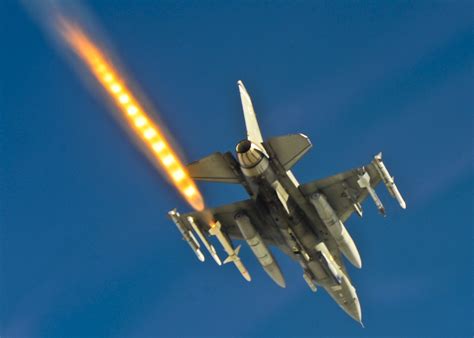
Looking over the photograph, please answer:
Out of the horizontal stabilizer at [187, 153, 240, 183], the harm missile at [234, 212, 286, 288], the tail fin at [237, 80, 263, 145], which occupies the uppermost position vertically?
the tail fin at [237, 80, 263, 145]

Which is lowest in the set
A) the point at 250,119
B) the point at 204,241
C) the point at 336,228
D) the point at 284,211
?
the point at 336,228

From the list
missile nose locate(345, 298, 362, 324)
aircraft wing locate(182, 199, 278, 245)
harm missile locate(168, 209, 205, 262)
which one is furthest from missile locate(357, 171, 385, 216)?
harm missile locate(168, 209, 205, 262)

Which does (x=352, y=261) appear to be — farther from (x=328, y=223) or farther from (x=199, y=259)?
(x=199, y=259)

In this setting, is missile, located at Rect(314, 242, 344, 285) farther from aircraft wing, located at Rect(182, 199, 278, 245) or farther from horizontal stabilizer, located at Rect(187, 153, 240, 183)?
horizontal stabilizer, located at Rect(187, 153, 240, 183)

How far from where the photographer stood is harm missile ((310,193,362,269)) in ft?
93.0

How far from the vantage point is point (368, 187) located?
27.4m

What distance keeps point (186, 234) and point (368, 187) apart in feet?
28.5

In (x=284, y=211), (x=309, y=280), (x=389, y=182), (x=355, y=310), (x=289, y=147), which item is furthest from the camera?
(x=355, y=310)

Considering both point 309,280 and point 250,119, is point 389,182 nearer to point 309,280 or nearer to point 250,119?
point 250,119

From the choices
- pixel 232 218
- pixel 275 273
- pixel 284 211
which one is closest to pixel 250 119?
pixel 284 211

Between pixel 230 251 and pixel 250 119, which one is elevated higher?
pixel 250 119

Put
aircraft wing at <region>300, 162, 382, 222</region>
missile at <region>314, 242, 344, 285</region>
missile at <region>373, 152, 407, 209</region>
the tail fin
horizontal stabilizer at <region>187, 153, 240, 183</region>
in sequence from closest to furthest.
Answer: the tail fin < missile at <region>373, 152, 407, 209</region> < horizontal stabilizer at <region>187, 153, 240, 183</region> < aircraft wing at <region>300, 162, 382, 222</region> < missile at <region>314, 242, 344, 285</region>

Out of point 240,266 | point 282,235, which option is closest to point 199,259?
point 240,266

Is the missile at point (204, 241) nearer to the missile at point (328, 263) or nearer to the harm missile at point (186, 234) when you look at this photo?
the harm missile at point (186, 234)
